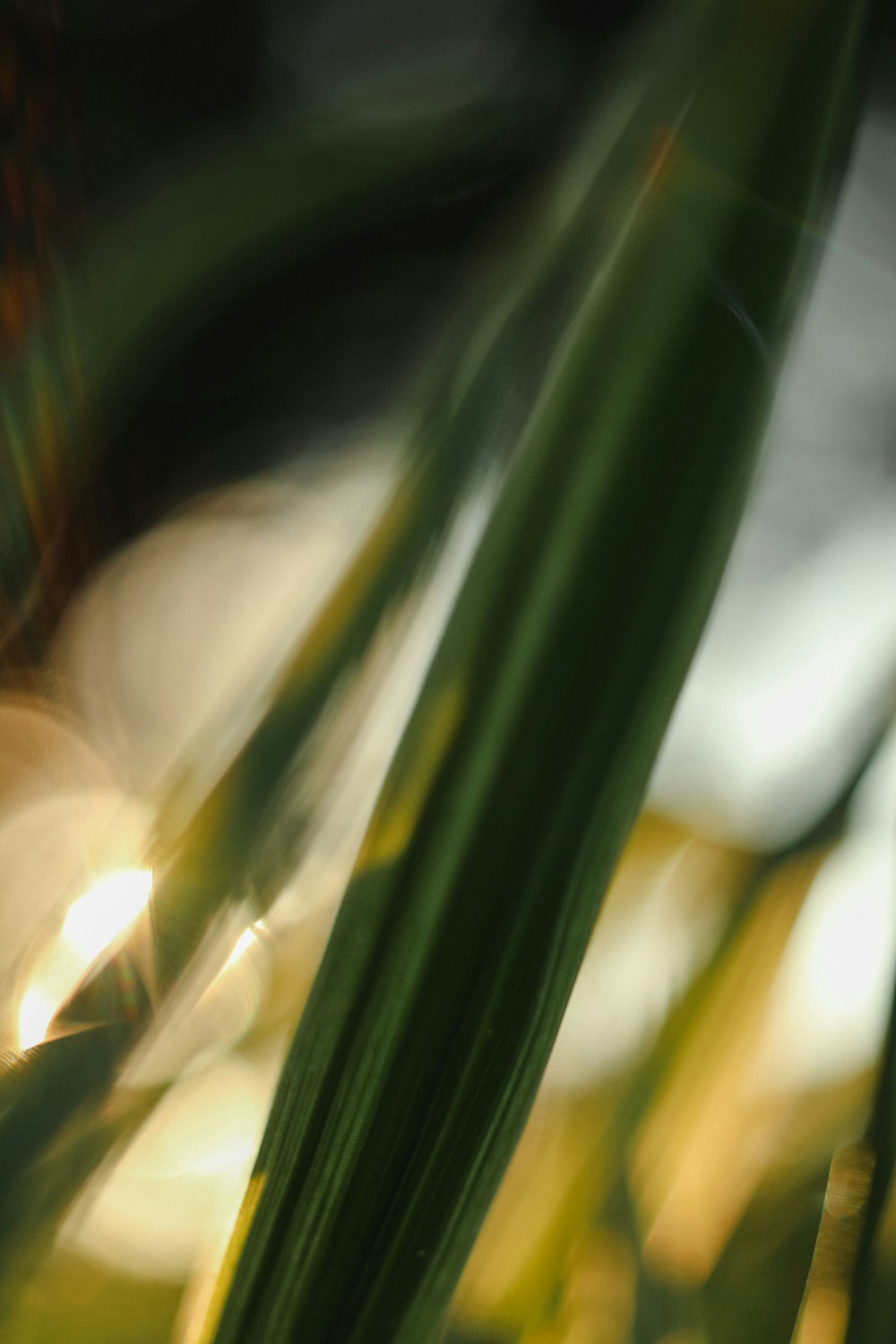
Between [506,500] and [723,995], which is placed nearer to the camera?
[506,500]

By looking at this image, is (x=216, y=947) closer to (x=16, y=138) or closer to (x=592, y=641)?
(x=592, y=641)

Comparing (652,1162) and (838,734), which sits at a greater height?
(838,734)

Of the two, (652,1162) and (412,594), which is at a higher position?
(412,594)

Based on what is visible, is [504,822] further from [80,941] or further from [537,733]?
[80,941]

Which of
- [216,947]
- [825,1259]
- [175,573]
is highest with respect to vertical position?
[175,573]

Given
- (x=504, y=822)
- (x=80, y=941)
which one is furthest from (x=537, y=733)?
(x=80, y=941)

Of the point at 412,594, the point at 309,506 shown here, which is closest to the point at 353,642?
the point at 412,594

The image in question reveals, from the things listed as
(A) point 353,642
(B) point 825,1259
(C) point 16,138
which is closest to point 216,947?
(A) point 353,642

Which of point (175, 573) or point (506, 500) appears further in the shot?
point (175, 573)

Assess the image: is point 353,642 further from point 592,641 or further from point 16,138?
point 16,138
